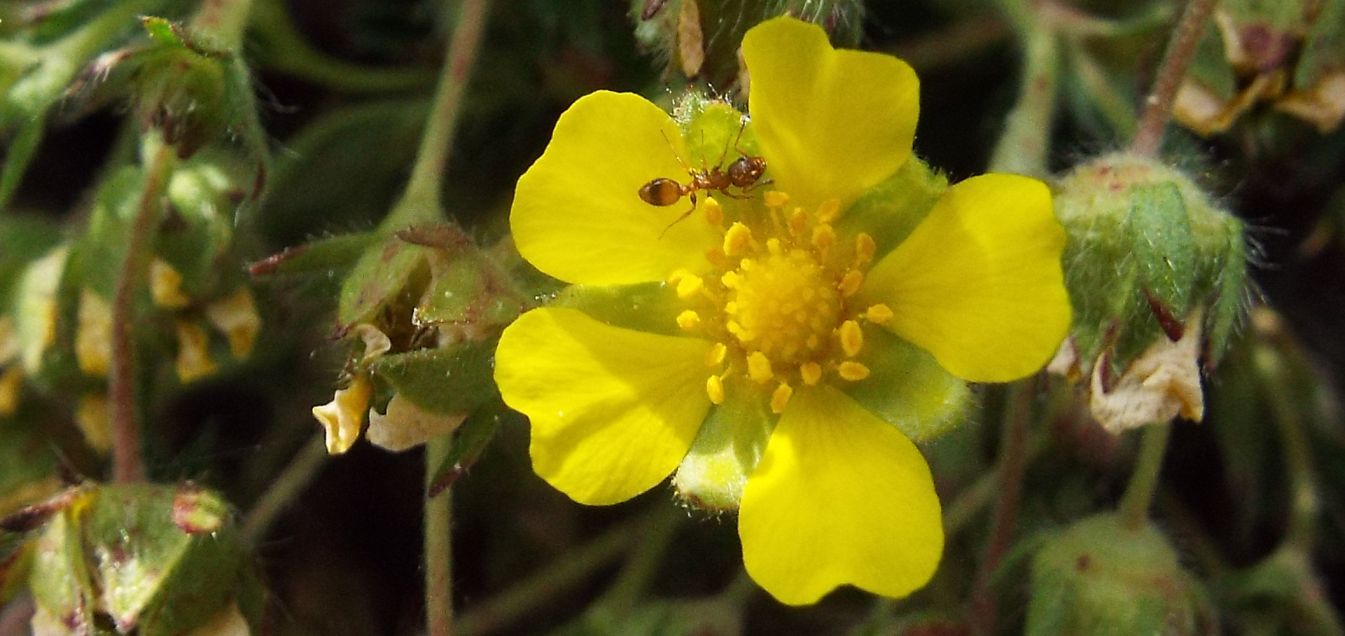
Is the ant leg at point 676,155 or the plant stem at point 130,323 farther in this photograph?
the plant stem at point 130,323

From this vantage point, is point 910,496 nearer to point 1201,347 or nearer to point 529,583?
point 1201,347

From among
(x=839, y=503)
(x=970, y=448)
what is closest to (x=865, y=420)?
(x=839, y=503)

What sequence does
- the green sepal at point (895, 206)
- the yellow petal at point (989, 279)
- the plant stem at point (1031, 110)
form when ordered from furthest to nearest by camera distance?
the plant stem at point (1031, 110)
the green sepal at point (895, 206)
the yellow petal at point (989, 279)

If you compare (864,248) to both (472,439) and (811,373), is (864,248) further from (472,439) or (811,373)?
(472,439)

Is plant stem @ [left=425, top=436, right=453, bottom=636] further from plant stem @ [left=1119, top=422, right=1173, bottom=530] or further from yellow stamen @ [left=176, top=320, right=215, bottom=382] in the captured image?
plant stem @ [left=1119, top=422, right=1173, bottom=530]

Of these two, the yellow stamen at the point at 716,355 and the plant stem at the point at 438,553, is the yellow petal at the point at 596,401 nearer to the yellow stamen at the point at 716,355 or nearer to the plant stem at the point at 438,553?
the yellow stamen at the point at 716,355

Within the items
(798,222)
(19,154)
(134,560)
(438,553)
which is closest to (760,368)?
(798,222)

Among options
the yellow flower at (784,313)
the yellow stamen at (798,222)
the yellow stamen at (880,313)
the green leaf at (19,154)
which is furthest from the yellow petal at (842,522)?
the green leaf at (19,154)
